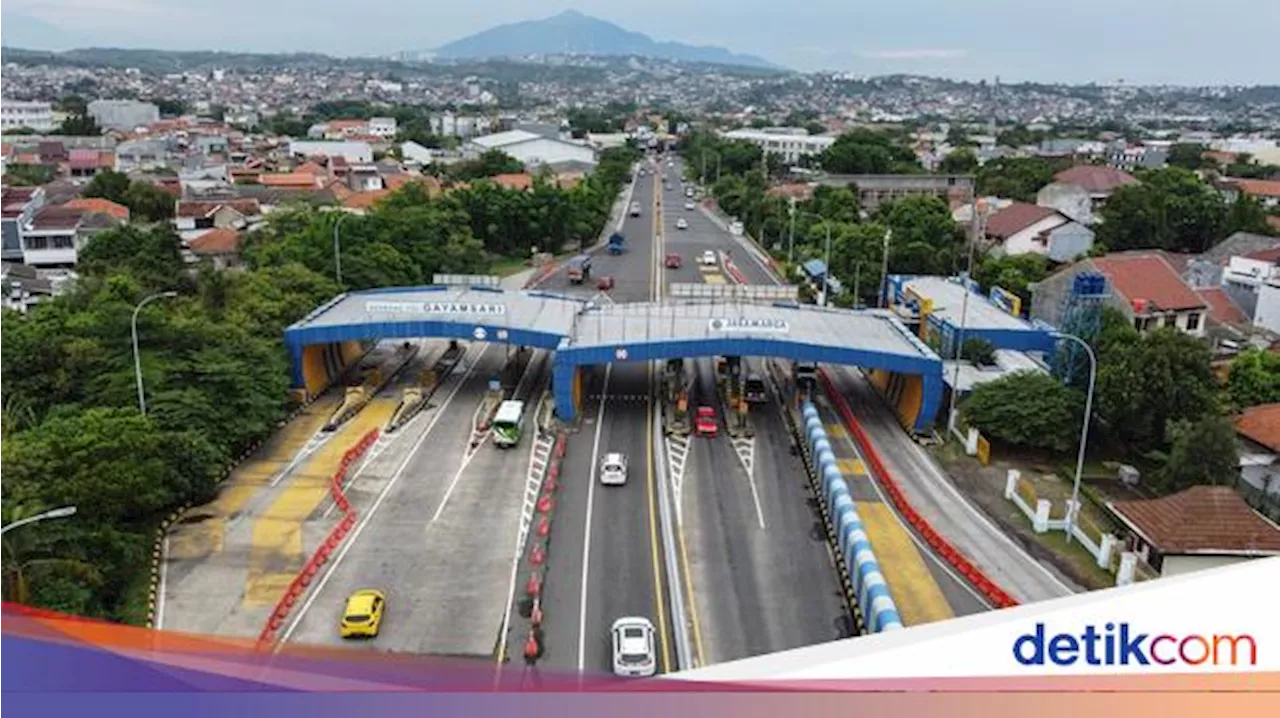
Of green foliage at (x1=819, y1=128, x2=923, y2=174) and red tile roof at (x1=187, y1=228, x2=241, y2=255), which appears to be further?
green foliage at (x1=819, y1=128, x2=923, y2=174)

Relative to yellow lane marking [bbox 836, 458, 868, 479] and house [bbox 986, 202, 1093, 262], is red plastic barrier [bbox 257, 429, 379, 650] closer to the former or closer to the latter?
yellow lane marking [bbox 836, 458, 868, 479]

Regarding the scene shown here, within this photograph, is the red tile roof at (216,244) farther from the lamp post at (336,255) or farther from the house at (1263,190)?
the house at (1263,190)

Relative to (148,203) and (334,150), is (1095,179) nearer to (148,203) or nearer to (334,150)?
(148,203)

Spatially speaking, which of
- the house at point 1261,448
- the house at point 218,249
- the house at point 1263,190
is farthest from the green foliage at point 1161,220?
the house at point 218,249

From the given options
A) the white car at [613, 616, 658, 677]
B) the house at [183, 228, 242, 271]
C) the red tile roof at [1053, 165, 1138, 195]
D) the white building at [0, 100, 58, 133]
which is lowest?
the white car at [613, 616, 658, 677]

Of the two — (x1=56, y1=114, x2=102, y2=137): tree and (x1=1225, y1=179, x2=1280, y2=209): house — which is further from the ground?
(x1=56, y1=114, x2=102, y2=137): tree

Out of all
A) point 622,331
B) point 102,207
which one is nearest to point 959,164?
point 102,207

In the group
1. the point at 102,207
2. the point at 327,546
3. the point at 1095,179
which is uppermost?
the point at 1095,179

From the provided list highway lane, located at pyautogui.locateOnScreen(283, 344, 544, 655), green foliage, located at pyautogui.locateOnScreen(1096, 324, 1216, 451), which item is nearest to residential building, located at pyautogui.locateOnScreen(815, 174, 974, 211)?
green foliage, located at pyautogui.locateOnScreen(1096, 324, 1216, 451)
